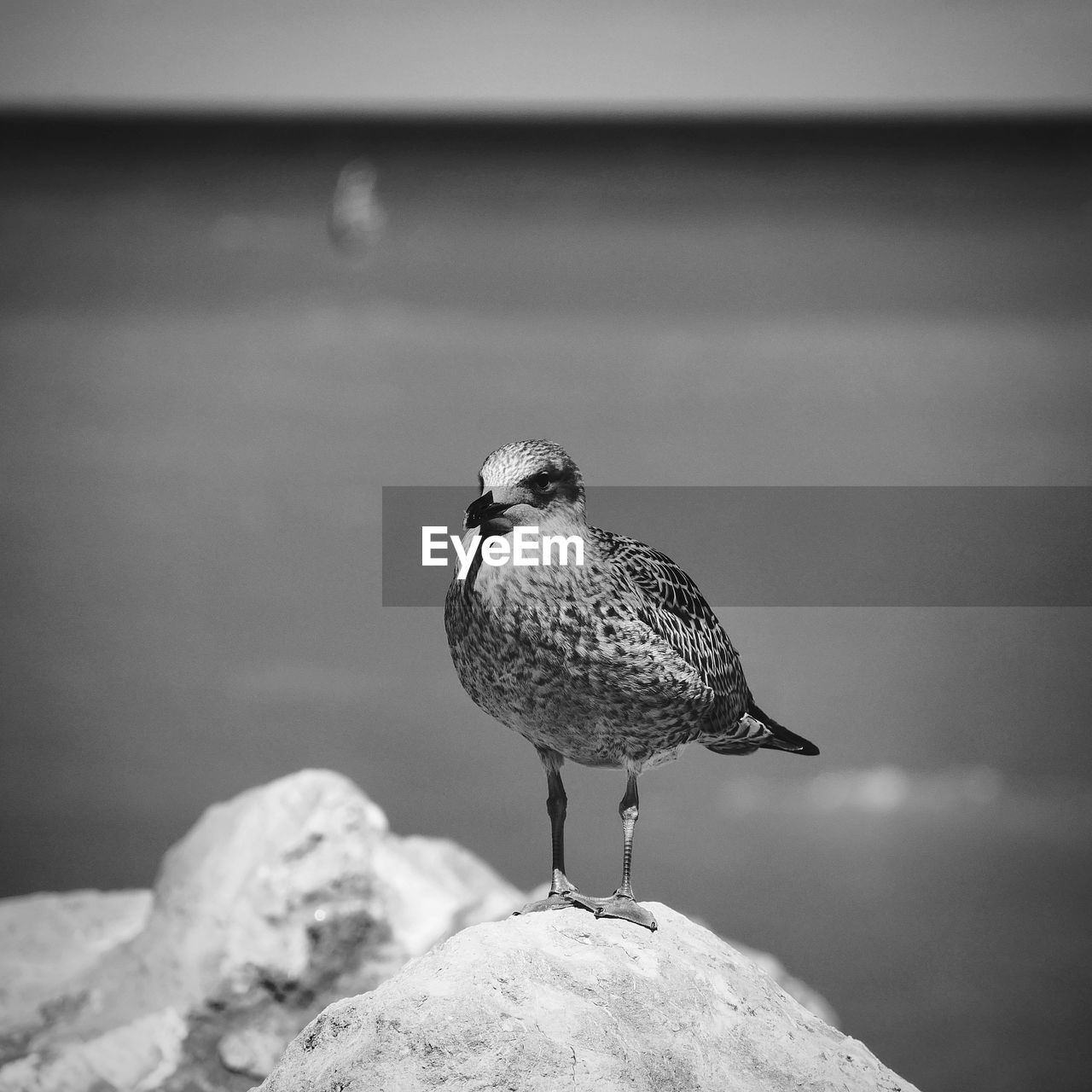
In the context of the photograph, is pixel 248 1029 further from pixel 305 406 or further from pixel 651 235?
pixel 651 235

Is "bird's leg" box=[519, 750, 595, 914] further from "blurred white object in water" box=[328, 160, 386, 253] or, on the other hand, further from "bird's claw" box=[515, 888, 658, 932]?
"blurred white object in water" box=[328, 160, 386, 253]

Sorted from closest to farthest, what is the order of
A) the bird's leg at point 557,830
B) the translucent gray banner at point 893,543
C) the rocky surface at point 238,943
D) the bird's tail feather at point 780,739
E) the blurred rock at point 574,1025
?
the blurred rock at point 574,1025 < the bird's leg at point 557,830 < the bird's tail feather at point 780,739 < the rocky surface at point 238,943 < the translucent gray banner at point 893,543

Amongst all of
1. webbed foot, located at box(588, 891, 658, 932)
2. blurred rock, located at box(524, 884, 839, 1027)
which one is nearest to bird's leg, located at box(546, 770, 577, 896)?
webbed foot, located at box(588, 891, 658, 932)

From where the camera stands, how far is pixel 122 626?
4.83m

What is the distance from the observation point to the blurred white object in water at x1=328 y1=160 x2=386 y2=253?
15.7ft

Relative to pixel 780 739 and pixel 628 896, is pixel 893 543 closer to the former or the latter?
pixel 780 739

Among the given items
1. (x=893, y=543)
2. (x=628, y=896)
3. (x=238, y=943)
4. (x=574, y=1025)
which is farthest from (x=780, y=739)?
(x=238, y=943)

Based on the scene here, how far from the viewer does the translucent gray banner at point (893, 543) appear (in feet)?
15.2

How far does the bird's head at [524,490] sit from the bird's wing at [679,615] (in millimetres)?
230

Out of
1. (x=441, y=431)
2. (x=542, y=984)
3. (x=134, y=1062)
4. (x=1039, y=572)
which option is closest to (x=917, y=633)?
(x=1039, y=572)

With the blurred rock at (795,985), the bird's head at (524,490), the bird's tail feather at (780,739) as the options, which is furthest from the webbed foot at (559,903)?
the blurred rock at (795,985)

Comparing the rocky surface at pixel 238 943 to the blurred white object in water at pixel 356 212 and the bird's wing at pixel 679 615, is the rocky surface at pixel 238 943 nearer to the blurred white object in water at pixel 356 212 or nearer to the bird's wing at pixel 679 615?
the bird's wing at pixel 679 615

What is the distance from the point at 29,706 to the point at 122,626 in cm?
55

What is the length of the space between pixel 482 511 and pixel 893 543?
2523 mm
